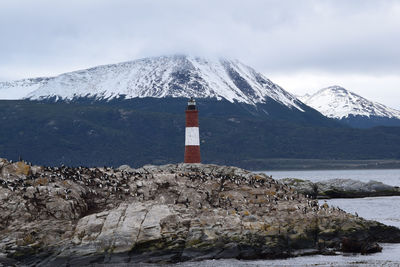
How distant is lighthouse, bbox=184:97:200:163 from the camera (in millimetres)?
78938

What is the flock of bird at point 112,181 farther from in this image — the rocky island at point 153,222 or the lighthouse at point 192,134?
the lighthouse at point 192,134

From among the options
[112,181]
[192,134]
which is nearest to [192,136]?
[192,134]

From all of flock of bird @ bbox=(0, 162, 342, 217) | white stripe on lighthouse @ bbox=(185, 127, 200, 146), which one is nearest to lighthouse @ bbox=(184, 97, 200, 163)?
white stripe on lighthouse @ bbox=(185, 127, 200, 146)

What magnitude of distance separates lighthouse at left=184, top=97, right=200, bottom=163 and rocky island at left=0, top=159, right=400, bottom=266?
22336mm

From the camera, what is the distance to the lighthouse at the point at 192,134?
78.9 metres

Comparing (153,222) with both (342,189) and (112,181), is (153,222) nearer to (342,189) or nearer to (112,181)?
(112,181)

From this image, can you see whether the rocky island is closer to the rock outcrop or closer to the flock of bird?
the flock of bird

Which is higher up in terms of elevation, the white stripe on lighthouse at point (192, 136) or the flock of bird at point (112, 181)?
the white stripe on lighthouse at point (192, 136)

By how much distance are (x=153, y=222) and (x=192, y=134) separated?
104ft

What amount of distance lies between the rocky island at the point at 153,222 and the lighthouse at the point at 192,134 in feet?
73.3

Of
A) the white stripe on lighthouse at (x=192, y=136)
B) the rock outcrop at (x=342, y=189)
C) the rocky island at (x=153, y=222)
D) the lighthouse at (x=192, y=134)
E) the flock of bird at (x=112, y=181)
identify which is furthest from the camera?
the rock outcrop at (x=342, y=189)

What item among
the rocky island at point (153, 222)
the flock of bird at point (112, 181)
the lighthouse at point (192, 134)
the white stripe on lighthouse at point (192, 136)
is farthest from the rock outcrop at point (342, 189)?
the rocky island at point (153, 222)

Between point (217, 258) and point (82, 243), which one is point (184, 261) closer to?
point (217, 258)

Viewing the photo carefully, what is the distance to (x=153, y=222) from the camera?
157ft
